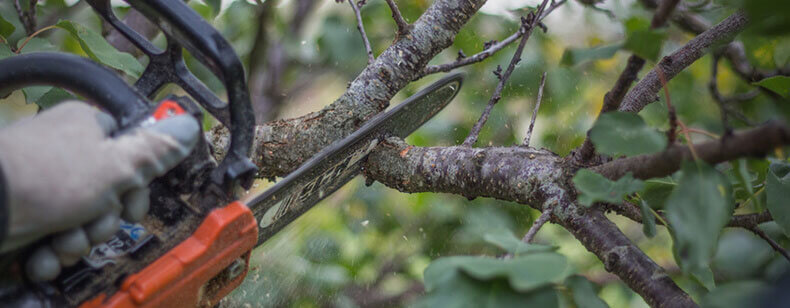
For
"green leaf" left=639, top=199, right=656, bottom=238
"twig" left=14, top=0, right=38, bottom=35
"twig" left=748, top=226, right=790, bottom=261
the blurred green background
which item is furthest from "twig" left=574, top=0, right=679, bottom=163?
"twig" left=14, top=0, right=38, bottom=35

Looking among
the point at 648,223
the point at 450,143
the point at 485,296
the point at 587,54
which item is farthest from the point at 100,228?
the point at 450,143

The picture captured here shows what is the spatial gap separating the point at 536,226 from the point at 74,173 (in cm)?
43

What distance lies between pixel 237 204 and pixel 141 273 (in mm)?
109

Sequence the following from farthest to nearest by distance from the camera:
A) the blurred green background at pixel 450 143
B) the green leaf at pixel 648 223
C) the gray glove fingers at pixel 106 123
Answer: the blurred green background at pixel 450 143 → the green leaf at pixel 648 223 → the gray glove fingers at pixel 106 123

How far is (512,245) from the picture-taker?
0.44 m

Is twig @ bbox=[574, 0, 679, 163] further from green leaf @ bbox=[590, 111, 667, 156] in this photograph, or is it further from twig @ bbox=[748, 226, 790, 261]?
twig @ bbox=[748, 226, 790, 261]

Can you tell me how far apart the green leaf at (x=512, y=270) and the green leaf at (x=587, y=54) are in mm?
149

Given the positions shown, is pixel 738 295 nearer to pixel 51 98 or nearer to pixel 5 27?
pixel 51 98

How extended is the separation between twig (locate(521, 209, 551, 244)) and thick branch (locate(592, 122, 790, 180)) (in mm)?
94

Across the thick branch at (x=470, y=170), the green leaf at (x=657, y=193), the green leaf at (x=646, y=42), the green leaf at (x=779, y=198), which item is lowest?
the thick branch at (x=470, y=170)

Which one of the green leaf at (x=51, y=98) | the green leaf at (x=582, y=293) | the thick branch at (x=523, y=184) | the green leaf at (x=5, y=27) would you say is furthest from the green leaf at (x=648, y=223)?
the green leaf at (x=5, y=27)

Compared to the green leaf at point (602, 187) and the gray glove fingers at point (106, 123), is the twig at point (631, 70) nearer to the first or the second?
the green leaf at point (602, 187)

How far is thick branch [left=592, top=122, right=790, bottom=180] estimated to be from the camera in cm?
35

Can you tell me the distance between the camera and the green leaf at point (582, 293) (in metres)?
0.42
